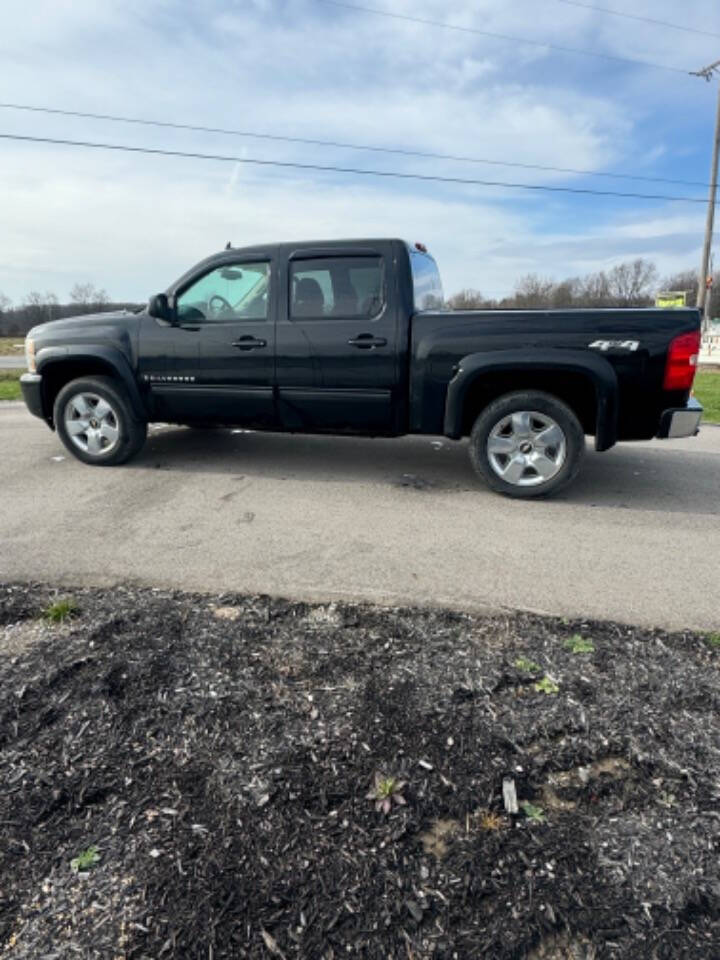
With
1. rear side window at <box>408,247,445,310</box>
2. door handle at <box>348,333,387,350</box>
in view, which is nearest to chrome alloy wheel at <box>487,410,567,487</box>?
door handle at <box>348,333,387,350</box>

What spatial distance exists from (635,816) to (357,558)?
220 centimetres

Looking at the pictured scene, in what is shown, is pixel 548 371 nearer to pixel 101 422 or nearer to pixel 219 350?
pixel 219 350

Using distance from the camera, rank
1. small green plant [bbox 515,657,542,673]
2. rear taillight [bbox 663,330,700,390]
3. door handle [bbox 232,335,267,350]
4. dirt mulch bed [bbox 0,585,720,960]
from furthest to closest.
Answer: door handle [bbox 232,335,267,350] < rear taillight [bbox 663,330,700,390] < small green plant [bbox 515,657,542,673] < dirt mulch bed [bbox 0,585,720,960]

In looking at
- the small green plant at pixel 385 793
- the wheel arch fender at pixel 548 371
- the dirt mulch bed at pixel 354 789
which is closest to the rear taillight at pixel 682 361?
the wheel arch fender at pixel 548 371

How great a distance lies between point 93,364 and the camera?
5.86 meters

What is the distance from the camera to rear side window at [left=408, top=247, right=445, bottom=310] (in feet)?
17.5

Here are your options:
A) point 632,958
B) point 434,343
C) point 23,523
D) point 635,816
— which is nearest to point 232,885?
point 632,958

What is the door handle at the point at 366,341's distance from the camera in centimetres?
515

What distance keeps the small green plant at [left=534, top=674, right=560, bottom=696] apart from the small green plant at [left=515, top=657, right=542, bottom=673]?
0.22 ft

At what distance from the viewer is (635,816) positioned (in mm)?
1923

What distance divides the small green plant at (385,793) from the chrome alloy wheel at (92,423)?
4.76m

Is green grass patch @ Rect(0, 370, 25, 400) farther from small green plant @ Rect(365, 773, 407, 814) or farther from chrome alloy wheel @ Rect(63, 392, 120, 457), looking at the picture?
small green plant @ Rect(365, 773, 407, 814)

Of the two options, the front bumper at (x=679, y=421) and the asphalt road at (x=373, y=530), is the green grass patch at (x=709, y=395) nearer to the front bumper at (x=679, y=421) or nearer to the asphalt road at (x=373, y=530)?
the asphalt road at (x=373, y=530)

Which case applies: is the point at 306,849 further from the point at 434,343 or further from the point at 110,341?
the point at 110,341
